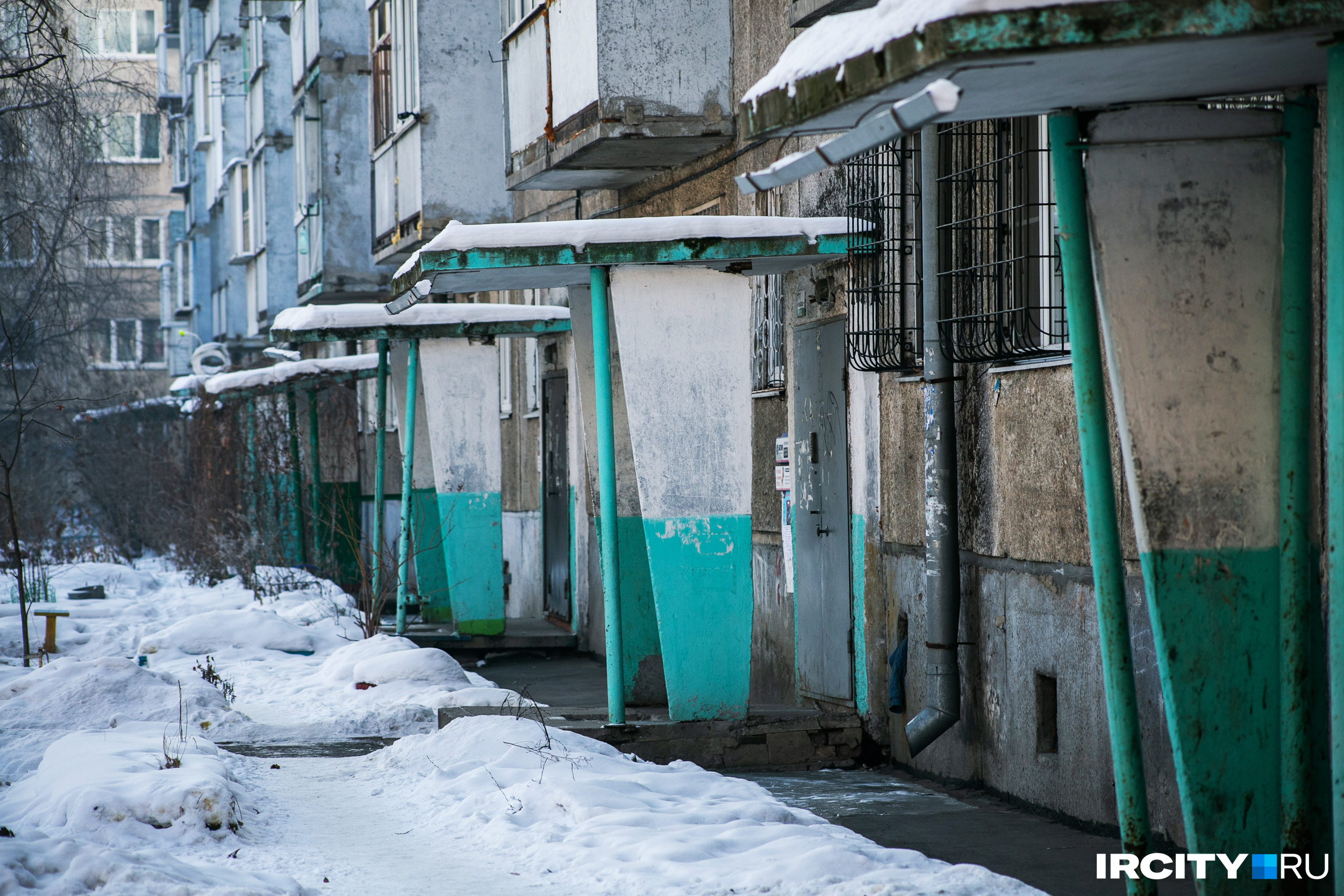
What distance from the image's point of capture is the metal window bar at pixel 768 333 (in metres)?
10.1

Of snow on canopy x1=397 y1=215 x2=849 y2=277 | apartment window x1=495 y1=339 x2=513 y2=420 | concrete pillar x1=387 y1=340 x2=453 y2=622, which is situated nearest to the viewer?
snow on canopy x1=397 y1=215 x2=849 y2=277

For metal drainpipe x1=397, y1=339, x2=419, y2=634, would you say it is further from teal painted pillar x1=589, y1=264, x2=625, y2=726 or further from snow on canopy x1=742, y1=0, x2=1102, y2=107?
snow on canopy x1=742, y1=0, x2=1102, y2=107

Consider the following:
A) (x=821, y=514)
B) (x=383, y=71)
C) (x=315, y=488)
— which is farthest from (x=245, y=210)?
(x=821, y=514)

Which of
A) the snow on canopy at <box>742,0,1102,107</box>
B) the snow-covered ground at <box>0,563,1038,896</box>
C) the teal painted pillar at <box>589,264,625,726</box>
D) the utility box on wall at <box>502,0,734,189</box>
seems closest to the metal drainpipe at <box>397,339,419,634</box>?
the snow-covered ground at <box>0,563,1038,896</box>

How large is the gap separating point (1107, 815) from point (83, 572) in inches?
654

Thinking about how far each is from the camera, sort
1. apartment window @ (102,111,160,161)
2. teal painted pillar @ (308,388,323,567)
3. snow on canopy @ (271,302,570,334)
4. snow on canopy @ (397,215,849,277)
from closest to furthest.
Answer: snow on canopy @ (397,215,849,277) < snow on canopy @ (271,302,570,334) < teal painted pillar @ (308,388,323,567) < apartment window @ (102,111,160,161)

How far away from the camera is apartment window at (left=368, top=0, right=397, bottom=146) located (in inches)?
715

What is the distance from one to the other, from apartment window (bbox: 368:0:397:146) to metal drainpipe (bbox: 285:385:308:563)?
134 inches

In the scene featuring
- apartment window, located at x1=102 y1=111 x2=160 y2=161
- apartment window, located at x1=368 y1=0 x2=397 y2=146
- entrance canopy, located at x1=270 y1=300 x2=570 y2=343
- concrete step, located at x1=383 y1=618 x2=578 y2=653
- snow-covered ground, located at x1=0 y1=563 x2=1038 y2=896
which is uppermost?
apartment window, located at x1=102 y1=111 x2=160 y2=161

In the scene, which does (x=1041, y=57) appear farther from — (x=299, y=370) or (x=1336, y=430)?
(x=299, y=370)

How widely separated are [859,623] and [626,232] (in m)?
2.70

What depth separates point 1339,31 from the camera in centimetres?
355

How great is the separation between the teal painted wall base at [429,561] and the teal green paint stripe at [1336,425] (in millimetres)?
11029

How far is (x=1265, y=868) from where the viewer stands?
14.1 ft
